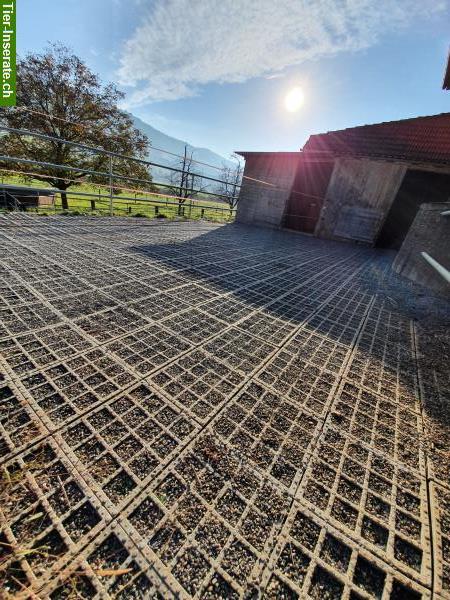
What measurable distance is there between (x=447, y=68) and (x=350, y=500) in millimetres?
12095

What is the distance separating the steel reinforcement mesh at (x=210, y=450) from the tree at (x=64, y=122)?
46.0 ft

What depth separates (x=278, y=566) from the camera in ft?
3.33

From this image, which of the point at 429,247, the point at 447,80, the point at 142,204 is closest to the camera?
the point at 429,247

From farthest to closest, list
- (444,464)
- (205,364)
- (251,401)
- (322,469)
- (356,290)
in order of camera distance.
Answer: (356,290)
(205,364)
(251,401)
(444,464)
(322,469)

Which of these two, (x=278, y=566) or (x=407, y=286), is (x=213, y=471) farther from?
(x=407, y=286)

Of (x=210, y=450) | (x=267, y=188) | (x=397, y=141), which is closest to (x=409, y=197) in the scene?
(x=397, y=141)

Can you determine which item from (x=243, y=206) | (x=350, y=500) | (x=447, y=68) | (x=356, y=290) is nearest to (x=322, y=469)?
(x=350, y=500)

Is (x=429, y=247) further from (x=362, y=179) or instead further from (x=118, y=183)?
(x=118, y=183)

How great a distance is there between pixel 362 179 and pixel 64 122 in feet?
49.6

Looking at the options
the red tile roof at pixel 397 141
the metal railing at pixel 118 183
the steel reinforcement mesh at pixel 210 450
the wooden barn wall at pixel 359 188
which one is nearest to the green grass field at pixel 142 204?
the metal railing at pixel 118 183

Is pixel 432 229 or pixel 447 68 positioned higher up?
pixel 447 68

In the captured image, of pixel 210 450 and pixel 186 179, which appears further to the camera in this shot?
pixel 186 179

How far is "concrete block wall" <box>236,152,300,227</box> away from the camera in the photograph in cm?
1170

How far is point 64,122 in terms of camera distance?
43.8 ft
